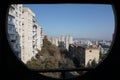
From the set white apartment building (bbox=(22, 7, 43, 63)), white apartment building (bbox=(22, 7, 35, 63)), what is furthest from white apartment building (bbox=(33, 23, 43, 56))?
white apartment building (bbox=(22, 7, 35, 63))

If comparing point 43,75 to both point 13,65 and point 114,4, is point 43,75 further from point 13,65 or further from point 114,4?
point 114,4

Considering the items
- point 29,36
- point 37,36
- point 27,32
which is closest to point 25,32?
point 27,32

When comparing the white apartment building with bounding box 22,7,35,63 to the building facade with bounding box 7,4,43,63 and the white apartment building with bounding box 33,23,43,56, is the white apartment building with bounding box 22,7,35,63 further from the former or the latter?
the white apartment building with bounding box 33,23,43,56

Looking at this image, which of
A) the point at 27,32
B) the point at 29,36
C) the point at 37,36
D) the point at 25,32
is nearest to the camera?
the point at 25,32

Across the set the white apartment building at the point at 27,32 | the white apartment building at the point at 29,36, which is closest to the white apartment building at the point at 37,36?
the white apartment building at the point at 29,36

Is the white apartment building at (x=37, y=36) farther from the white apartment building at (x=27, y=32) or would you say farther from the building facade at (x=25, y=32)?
the white apartment building at (x=27, y=32)

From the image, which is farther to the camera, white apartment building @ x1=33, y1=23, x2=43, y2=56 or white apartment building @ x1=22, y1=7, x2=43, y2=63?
white apartment building @ x1=33, y1=23, x2=43, y2=56

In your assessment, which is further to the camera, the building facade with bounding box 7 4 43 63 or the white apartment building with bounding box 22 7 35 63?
the white apartment building with bounding box 22 7 35 63

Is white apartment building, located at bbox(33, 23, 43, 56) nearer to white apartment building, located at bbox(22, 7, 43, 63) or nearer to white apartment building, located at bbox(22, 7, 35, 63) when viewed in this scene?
white apartment building, located at bbox(22, 7, 43, 63)

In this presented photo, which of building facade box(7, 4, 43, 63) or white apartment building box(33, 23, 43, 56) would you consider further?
white apartment building box(33, 23, 43, 56)

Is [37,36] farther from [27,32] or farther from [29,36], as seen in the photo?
[27,32]

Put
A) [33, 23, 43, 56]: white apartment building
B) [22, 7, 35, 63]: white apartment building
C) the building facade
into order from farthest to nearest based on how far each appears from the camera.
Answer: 1. [33, 23, 43, 56]: white apartment building
2. [22, 7, 35, 63]: white apartment building
3. the building facade

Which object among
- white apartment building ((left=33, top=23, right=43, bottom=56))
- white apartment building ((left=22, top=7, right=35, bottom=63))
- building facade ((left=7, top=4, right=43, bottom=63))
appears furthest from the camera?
white apartment building ((left=33, top=23, right=43, bottom=56))
